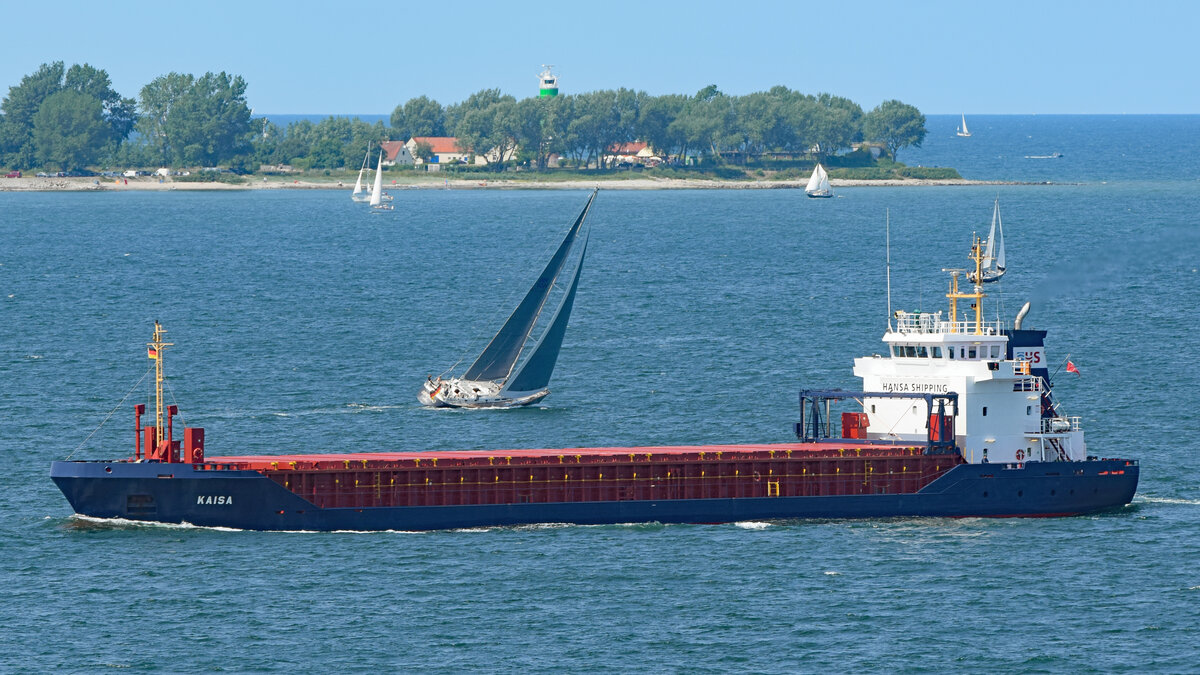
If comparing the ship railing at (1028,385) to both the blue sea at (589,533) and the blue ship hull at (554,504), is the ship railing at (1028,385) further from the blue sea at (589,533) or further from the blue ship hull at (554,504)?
the blue sea at (589,533)

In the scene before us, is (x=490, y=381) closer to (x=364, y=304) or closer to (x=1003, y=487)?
(x=1003, y=487)

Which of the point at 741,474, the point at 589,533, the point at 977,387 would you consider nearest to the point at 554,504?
the point at 589,533

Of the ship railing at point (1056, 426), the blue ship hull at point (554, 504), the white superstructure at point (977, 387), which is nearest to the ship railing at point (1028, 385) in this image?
the white superstructure at point (977, 387)

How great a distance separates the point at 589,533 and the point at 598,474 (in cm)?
251

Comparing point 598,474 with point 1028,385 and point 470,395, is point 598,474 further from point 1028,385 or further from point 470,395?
point 470,395

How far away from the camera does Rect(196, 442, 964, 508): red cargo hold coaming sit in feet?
219

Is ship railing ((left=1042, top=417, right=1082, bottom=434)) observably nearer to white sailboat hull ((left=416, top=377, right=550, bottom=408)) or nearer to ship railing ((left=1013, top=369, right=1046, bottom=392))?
ship railing ((left=1013, top=369, right=1046, bottom=392))

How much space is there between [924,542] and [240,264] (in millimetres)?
129259

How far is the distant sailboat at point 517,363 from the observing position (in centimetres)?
9631

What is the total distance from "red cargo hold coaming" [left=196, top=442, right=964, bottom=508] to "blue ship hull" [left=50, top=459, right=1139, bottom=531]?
39 cm

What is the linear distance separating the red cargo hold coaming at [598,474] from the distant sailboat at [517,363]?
26.6 m

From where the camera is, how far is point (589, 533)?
66.9m

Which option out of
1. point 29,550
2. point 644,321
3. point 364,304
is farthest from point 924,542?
point 364,304

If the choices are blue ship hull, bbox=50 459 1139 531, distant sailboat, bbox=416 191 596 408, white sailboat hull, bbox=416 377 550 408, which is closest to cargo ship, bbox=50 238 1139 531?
blue ship hull, bbox=50 459 1139 531
